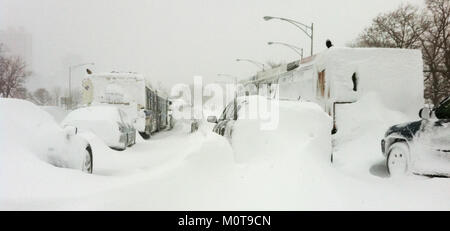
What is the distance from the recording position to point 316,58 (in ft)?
50.4

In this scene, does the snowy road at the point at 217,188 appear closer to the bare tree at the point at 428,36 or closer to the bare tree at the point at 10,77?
the bare tree at the point at 428,36

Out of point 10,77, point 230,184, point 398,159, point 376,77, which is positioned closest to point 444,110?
point 398,159

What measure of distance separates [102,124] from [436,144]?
8.54 meters

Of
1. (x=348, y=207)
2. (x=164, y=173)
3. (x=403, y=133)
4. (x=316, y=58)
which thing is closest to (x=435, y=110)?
(x=403, y=133)

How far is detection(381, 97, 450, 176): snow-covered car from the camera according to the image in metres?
7.45

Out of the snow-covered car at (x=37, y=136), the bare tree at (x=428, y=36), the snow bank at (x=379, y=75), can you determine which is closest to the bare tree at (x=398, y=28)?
the bare tree at (x=428, y=36)

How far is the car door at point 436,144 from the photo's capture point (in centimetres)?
741

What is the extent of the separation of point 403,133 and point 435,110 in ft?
2.49

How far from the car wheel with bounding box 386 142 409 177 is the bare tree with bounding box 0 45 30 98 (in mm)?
41271

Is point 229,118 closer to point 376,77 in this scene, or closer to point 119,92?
point 376,77

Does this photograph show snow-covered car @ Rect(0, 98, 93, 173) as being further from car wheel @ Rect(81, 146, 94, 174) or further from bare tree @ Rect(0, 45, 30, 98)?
bare tree @ Rect(0, 45, 30, 98)

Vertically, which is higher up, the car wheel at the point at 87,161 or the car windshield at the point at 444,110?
the car windshield at the point at 444,110

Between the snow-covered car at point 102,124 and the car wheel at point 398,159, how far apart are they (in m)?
7.36

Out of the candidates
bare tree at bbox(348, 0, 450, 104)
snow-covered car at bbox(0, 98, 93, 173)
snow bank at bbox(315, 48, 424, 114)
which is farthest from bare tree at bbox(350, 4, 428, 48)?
snow-covered car at bbox(0, 98, 93, 173)
